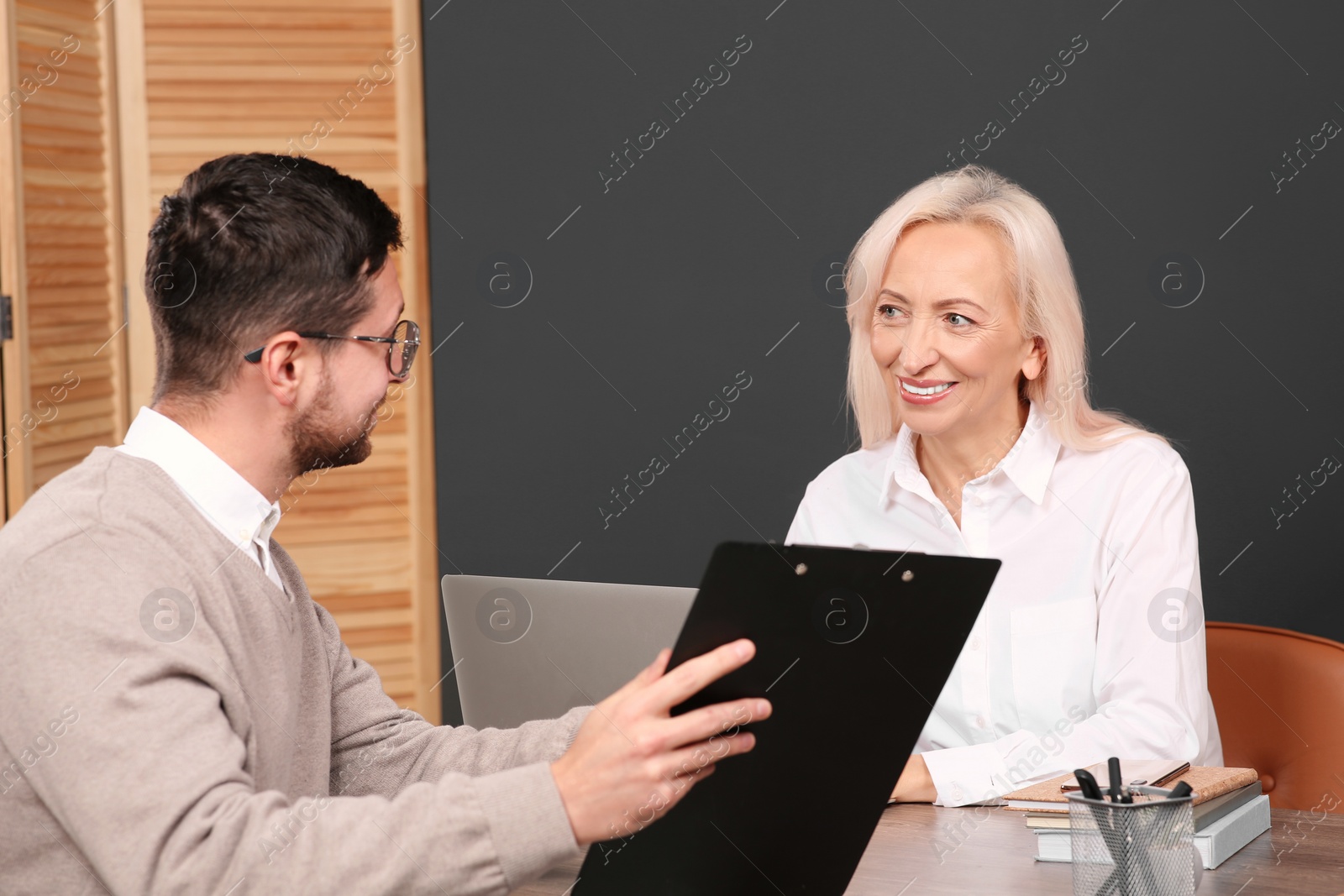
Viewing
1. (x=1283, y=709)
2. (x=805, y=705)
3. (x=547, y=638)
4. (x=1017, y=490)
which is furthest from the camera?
(x=1017, y=490)

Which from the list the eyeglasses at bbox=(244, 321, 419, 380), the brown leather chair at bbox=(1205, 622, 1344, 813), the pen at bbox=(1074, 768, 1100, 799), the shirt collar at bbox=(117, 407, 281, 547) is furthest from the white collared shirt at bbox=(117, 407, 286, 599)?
the brown leather chair at bbox=(1205, 622, 1344, 813)

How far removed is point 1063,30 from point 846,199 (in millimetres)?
646

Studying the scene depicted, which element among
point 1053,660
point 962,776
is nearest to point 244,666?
point 962,776

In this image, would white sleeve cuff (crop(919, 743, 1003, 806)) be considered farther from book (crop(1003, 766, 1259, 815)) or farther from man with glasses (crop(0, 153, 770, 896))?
man with glasses (crop(0, 153, 770, 896))

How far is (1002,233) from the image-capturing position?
2289mm

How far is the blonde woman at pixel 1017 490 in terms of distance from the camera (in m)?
2.02

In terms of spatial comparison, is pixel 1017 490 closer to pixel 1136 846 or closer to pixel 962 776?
pixel 962 776

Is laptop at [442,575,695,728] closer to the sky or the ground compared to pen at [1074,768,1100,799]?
closer to the sky

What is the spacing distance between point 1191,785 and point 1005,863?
8.7 inches

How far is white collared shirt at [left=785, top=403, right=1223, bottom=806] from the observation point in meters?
1.95

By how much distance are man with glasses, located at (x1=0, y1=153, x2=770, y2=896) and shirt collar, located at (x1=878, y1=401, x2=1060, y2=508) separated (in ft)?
3.21

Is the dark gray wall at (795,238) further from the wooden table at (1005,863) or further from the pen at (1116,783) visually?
the pen at (1116,783)

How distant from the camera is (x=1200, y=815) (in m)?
1.43

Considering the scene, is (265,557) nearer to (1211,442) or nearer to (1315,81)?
(1211,442)
